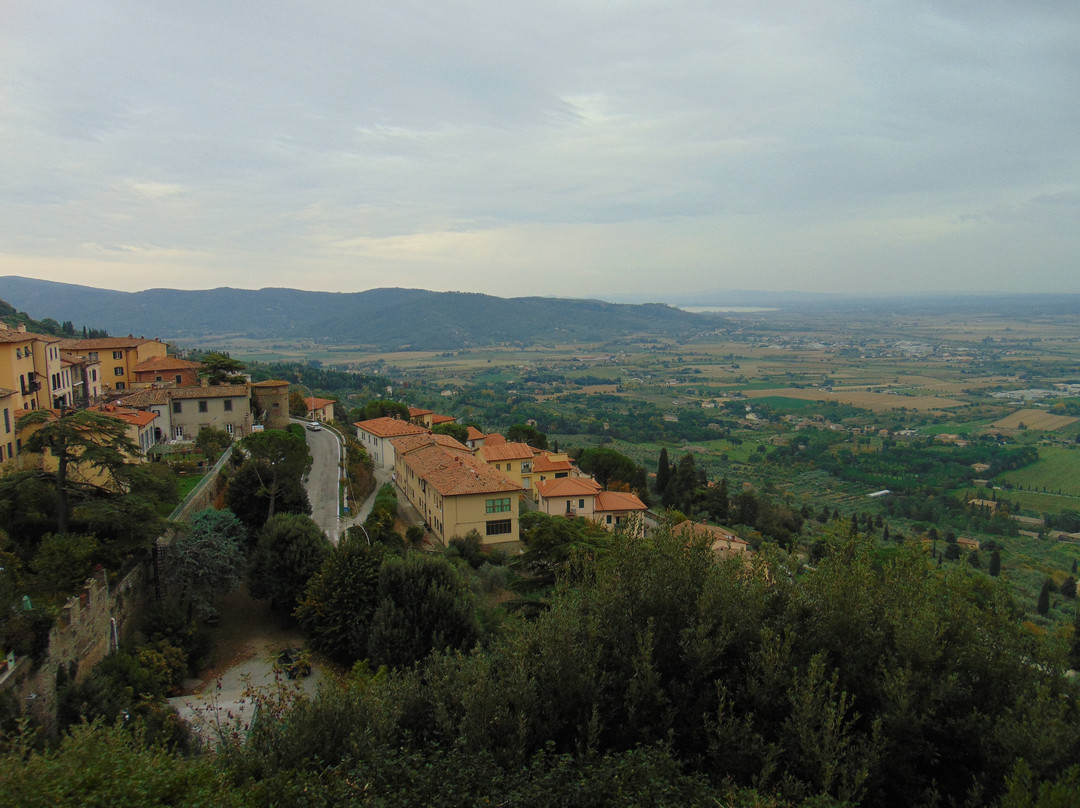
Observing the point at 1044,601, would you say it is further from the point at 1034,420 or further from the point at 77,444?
the point at 1034,420

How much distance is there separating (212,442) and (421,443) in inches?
455

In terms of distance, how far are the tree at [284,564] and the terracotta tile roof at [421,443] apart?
16006 mm

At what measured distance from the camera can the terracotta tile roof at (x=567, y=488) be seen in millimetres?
40178

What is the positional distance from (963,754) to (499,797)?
20.1 ft

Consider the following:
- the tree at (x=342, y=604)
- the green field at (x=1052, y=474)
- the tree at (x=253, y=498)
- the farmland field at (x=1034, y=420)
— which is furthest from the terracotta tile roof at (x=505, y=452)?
the farmland field at (x=1034, y=420)

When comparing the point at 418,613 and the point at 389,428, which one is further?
the point at 389,428

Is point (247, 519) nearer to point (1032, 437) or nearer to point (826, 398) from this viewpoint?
Result: point (1032, 437)

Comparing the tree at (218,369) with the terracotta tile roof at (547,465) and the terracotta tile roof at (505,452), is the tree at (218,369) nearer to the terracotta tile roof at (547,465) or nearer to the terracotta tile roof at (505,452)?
the terracotta tile roof at (505,452)

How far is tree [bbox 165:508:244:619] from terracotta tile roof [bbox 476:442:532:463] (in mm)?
22921

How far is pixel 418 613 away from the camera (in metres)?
18.9

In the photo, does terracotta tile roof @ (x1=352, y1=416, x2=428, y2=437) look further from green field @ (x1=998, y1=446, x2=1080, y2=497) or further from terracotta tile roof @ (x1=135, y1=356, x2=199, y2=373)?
green field @ (x1=998, y1=446, x2=1080, y2=497)

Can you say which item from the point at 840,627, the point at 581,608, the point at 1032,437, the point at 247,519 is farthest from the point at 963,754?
the point at 1032,437

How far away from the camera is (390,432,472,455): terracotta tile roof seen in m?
38.8

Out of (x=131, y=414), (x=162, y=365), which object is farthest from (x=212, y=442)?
(x=162, y=365)
